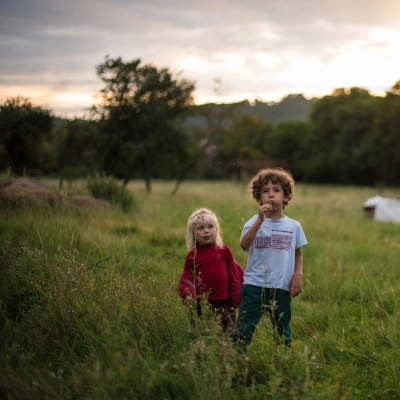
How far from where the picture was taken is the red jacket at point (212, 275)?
12.9 feet

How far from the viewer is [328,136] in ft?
200

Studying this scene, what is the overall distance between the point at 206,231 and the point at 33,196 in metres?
6.00

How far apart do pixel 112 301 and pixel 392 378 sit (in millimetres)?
2044

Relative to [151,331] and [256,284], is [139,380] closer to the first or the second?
[151,331]

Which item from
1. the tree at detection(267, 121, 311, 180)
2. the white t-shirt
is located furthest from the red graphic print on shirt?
the tree at detection(267, 121, 311, 180)

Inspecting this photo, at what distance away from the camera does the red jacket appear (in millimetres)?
3934

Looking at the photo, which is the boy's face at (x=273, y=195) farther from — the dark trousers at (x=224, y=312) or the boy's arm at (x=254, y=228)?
the dark trousers at (x=224, y=312)

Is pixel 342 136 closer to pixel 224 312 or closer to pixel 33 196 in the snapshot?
pixel 33 196

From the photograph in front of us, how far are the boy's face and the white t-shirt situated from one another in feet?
0.37

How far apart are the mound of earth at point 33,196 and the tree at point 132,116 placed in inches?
381

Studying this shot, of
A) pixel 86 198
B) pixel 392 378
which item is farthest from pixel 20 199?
pixel 392 378

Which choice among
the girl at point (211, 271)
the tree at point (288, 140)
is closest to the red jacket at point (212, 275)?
the girl at point (211, 271)

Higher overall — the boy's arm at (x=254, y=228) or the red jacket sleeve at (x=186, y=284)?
the boy's arm at (x=254, y=228)

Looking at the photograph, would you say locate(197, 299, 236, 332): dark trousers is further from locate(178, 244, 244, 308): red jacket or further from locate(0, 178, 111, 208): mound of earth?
locate(0, 178, 111, 208): mound of earth
